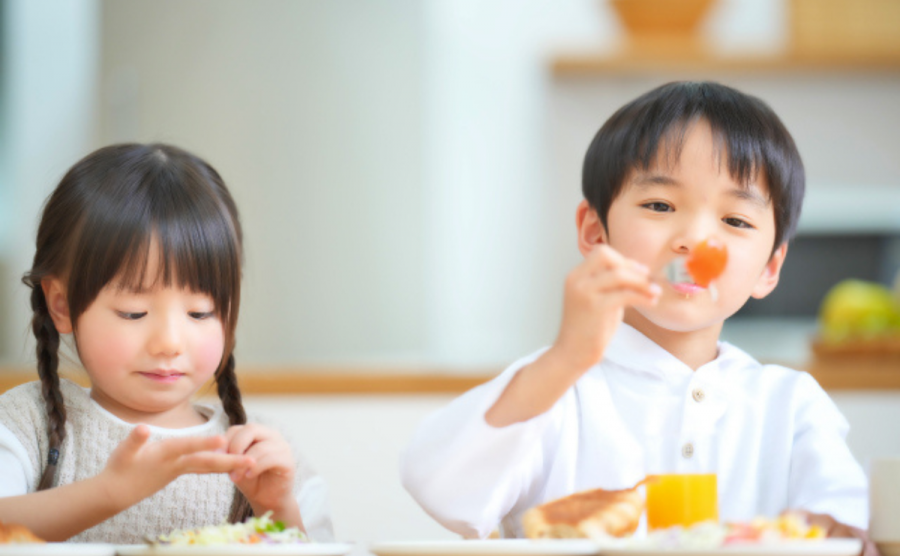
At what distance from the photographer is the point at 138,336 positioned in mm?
996

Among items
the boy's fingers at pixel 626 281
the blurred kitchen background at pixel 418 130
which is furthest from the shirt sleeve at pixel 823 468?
the blurred kitchen background at pixel 418 130

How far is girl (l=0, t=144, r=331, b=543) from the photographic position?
1000mm

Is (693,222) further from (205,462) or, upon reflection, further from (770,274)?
(205,462)

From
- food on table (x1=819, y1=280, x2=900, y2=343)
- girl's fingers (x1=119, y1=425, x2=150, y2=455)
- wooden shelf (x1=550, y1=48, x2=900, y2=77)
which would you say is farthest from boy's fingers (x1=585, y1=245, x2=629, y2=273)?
wooden shelf (x1=550, y1=48, x2=900, y2=77)

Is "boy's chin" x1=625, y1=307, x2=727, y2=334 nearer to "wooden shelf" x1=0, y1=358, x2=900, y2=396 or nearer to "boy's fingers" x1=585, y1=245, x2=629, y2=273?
"boy's fingers" x1=585, y1=245, x2=629, y2=273

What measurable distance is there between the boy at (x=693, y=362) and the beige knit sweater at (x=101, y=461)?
0.96 ft

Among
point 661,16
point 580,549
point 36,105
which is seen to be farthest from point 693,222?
point 36,105

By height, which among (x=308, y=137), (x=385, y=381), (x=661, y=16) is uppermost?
(x=661, y=16)

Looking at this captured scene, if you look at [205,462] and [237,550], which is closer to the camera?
[237,550]

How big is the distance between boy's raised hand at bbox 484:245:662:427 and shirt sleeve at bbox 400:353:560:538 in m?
0.01

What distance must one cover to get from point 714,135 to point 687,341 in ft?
0.71

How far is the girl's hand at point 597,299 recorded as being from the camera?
812 mm

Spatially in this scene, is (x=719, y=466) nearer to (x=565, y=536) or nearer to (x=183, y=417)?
(x=565, y=536)

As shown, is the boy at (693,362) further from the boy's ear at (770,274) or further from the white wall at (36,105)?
the white wall at (36,105)
